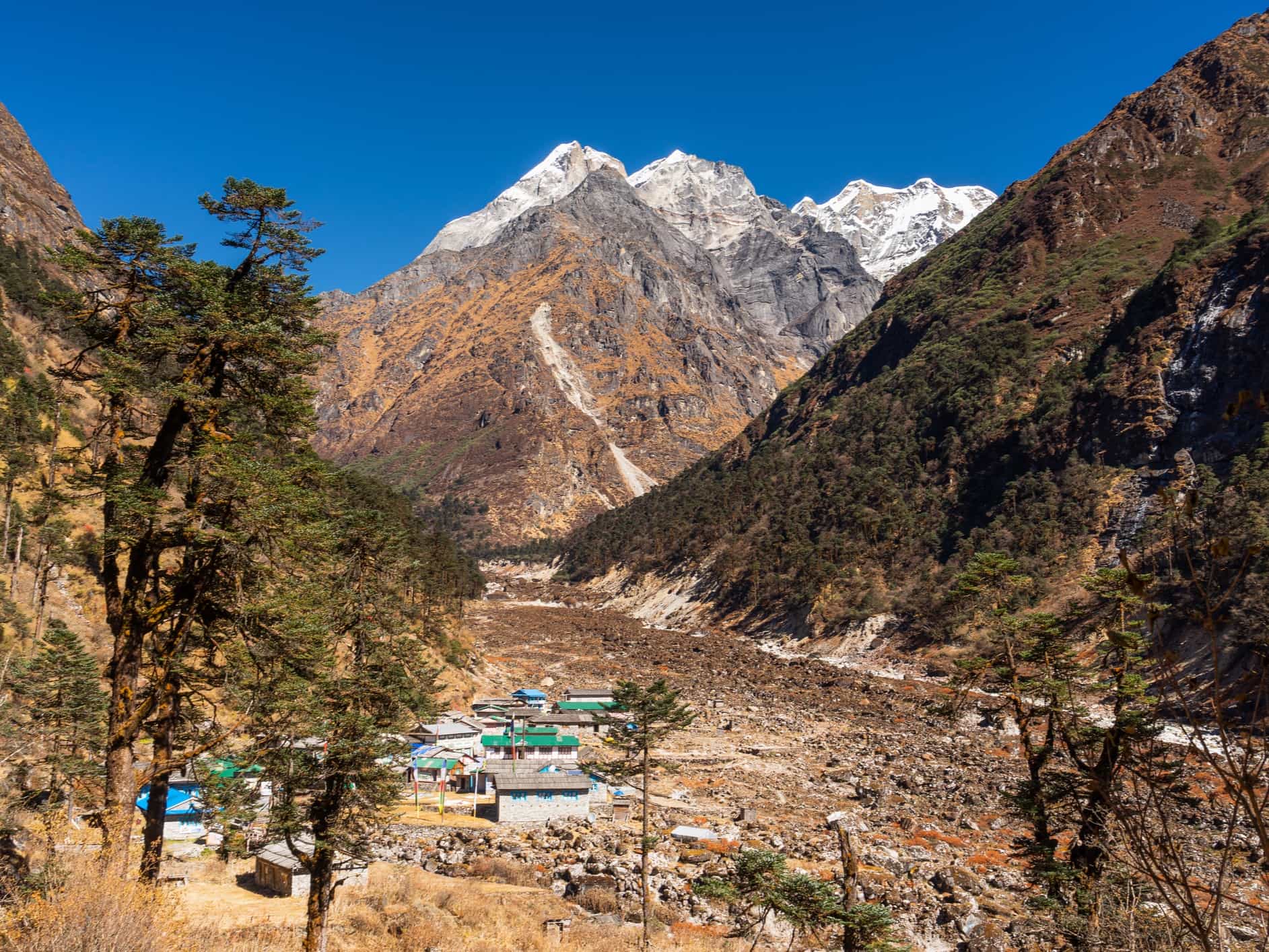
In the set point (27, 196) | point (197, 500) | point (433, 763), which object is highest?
point (27, 196)

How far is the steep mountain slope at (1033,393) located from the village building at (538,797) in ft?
107

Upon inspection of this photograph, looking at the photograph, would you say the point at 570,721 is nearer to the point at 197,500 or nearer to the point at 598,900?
the point at 598,900

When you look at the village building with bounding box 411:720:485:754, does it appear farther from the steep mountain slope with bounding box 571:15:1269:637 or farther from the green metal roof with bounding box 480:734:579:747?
the steep mountain slope with bounding box 571:15:1269:637

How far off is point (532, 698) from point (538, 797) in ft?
60.7

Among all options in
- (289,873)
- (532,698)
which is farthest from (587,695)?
(289,873)

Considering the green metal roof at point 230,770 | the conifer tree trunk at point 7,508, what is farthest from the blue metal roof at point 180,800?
the conifer tree trunk at point 7,508

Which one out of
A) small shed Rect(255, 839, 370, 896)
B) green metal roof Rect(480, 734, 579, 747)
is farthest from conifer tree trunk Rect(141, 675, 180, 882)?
green metal roof Rect(480, 734, 579, 747)

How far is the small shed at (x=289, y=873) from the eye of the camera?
1986cm

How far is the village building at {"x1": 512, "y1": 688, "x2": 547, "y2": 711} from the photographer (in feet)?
154

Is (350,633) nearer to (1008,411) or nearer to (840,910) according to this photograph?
(840,910)

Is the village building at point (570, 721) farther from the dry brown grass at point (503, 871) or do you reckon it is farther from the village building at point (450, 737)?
the dry brown grass at point (503, 871)

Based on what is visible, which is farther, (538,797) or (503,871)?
(538,797)

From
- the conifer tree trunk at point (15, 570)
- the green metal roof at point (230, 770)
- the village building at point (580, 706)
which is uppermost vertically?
the conifer tree trunk at point (15, 570)

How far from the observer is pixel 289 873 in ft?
65.7
